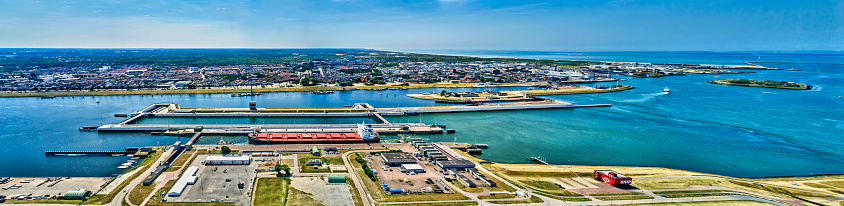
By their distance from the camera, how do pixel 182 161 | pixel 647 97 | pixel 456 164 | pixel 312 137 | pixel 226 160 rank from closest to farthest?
pixel 226 160
pixel 182 161
pixel 456 164
pixel 312 137
pixel 647 97

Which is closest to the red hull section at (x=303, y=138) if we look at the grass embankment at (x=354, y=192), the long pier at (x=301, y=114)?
the long pier at (x=301, y=114)

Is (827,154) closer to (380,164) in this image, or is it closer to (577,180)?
(577,180)

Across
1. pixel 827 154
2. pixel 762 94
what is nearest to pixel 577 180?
pixel 827 154

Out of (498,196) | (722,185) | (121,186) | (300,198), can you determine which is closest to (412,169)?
(498,196)

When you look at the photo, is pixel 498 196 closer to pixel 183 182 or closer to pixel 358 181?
pixel 358 181

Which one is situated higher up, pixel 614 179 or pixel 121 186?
pixel 614 179

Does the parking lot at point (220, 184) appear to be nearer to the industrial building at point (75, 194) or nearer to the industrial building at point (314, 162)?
the industrial building at point (314, 162)
